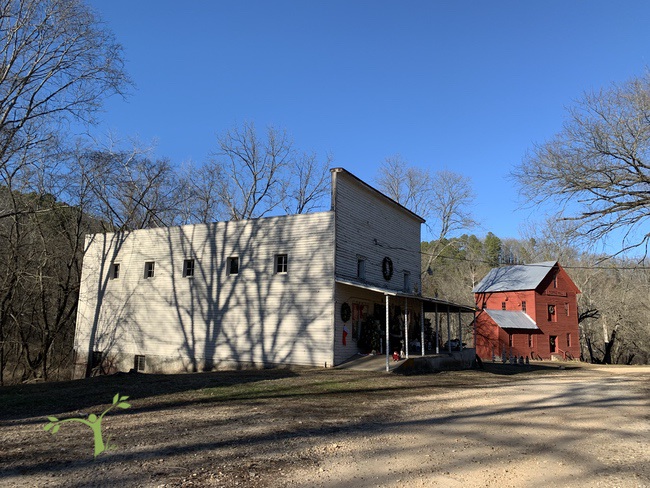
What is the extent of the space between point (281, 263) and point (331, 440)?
13.0 m

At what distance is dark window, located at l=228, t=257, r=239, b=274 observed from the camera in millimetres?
19734

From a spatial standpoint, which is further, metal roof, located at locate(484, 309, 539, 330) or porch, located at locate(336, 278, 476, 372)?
metal roof, located at locate(484, 309, 539, 330)

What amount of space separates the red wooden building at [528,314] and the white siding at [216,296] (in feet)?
67.5

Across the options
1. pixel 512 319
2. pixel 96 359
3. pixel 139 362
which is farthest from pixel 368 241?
pixel 512 319

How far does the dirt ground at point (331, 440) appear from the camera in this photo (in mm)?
4574

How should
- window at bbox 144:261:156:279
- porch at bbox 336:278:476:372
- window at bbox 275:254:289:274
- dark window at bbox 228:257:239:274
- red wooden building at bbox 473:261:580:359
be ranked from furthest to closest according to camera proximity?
red wooden building at bbox 473:261:580:359 < window at bbox 144:261:156:279 < dark window at bbox 228:257:239:274 < window at bbox 275:254:289:274 < porch at bbox 336:278:476:372

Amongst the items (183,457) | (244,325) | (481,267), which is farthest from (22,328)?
(481,267)

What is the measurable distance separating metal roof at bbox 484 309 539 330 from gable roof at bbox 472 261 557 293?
87.2 inches

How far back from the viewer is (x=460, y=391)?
38.7ft

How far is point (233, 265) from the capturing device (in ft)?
65.2

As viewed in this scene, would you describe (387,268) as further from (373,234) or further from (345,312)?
(345,312)

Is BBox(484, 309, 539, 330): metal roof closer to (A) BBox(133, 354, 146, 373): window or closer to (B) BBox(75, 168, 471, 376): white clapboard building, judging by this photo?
(B) BBox(75, 168, 471, 376): white clapboard building

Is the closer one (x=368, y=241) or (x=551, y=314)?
(x=368, y=241)

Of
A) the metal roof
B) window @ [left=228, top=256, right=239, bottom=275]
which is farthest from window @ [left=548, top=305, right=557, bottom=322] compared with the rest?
window @ [left=228, top=256, right=239, bottom=275]
